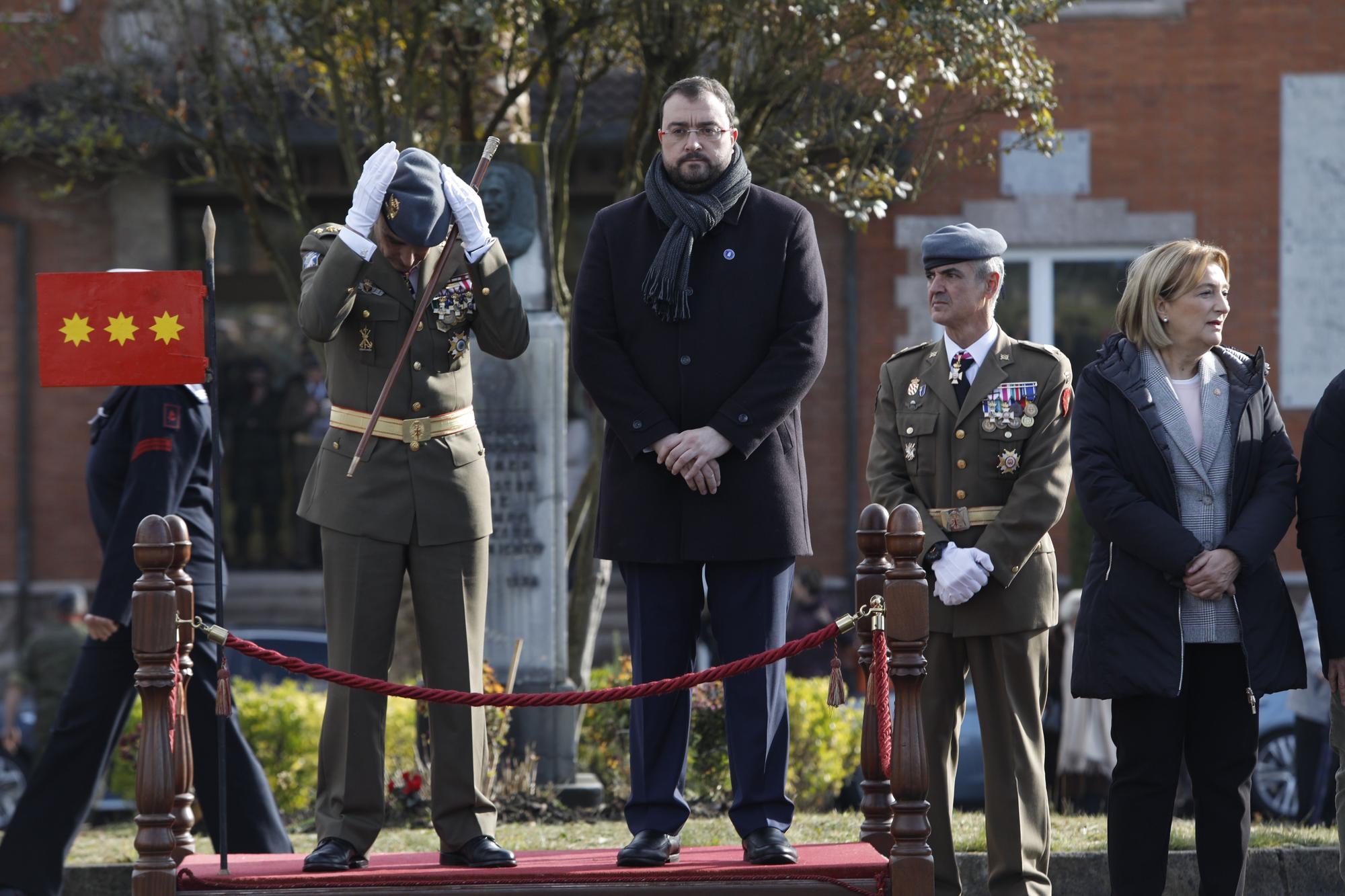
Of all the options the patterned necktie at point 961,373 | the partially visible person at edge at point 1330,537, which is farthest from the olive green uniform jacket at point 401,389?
the partially visible person at edge at point 1330,537

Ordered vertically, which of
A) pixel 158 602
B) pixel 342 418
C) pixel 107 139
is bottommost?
pixel 158 602

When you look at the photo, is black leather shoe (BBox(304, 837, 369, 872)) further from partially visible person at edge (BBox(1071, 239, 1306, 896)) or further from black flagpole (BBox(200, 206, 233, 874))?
partially visible person at edge (BBox(1071, 239, 1306, 896))

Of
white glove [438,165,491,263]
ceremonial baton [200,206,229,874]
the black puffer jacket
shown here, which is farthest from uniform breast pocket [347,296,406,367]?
the black puffer jacket

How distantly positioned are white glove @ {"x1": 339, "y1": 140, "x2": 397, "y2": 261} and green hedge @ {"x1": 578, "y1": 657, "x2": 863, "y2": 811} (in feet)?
11.7

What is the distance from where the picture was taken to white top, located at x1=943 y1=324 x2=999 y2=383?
5355 mm

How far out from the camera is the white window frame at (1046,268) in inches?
619

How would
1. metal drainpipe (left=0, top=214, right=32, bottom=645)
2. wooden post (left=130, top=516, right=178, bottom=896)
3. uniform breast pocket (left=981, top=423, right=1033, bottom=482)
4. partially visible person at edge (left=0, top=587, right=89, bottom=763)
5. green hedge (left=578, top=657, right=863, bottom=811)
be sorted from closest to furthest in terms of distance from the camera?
wooden post (left=130, top=516, right=178, bottom=896), uniform breast pocket (left=981, top=423, right=1033, bottom=482), green hedge (left=578, top=657, right=863, bottom=811), partially visible person at edge (left=0, top=587, right=89, bottom=763), metal drainpipe (left=0, top=214, right=32, bottom=645)

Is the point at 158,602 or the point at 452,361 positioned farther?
the point at 452,361

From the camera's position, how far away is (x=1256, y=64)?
1551 cm

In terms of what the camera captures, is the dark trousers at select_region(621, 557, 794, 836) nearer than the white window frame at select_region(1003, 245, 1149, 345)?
Yes

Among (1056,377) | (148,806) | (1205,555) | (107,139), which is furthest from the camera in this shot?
(107,139)

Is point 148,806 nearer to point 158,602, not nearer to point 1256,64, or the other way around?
point 158,602

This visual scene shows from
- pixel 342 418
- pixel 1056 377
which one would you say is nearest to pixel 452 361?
pixel 342 418

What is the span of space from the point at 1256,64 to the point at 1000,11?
7.96 meters
